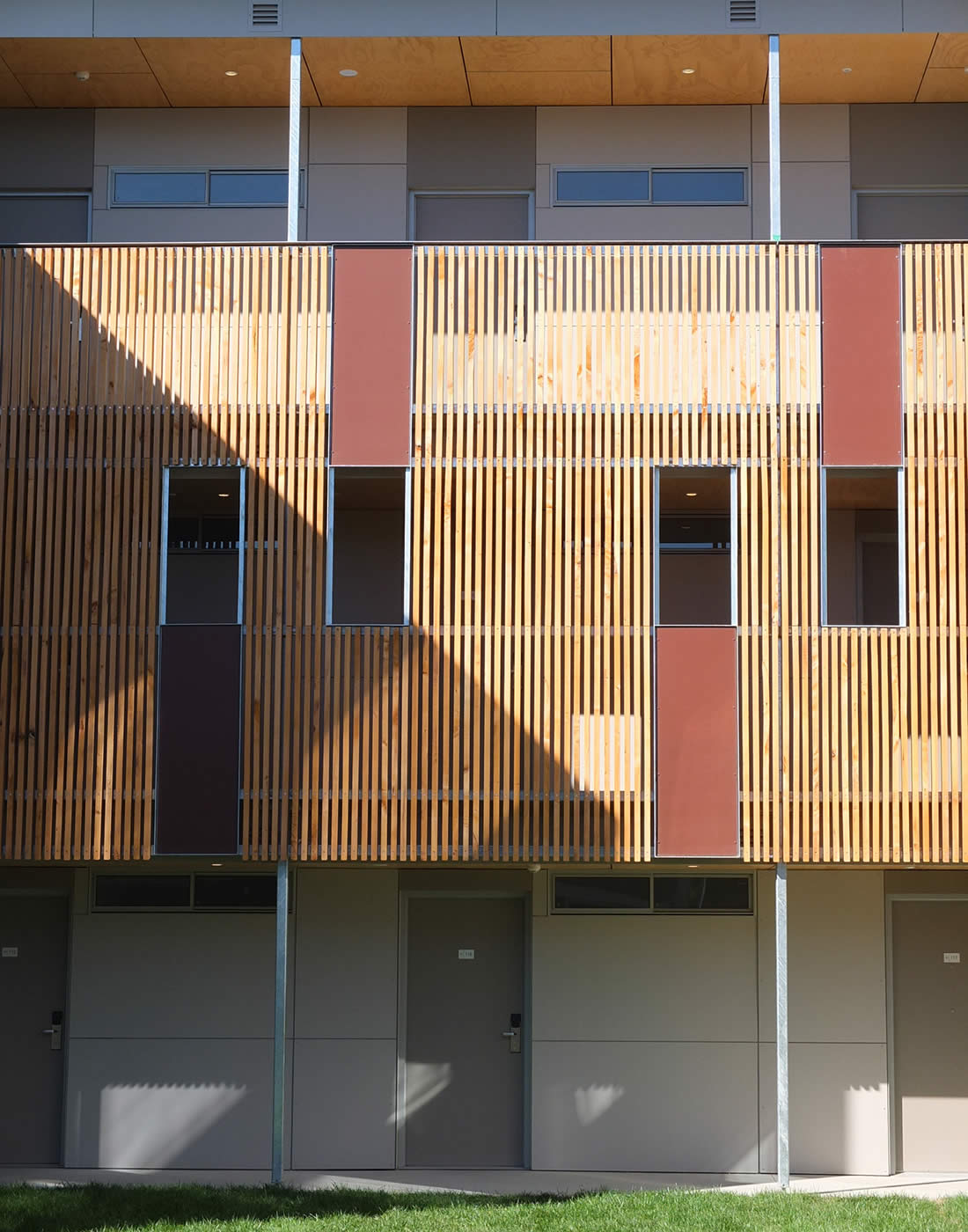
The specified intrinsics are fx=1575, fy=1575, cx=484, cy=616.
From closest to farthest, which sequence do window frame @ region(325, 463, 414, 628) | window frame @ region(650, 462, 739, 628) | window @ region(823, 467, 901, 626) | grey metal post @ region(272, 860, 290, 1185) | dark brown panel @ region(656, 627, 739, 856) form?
grey metal post @ region(272, 860, 290, 1185)
dark brown panel @ region(656, 627, 739, 856)
window frame @ region(650, 462, 739, 628)
window frame @ region(325, 463, 414, 628)
window @ region(823, 467, 901, 626)

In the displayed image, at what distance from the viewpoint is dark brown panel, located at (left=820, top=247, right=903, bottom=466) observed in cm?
1305

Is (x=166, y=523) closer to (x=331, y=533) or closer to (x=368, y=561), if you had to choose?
(x=331, y=533)

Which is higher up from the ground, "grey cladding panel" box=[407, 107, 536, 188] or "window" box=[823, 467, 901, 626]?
"grey cladding panel" box=[407, 107, 536, 188]

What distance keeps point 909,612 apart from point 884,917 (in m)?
3.04

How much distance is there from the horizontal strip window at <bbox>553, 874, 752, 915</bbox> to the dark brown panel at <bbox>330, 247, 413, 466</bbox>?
428cm

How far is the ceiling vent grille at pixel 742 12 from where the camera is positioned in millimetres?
14266

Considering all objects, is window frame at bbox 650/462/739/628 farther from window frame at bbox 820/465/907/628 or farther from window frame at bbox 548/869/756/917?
window frame at bbox 548/869/756/917

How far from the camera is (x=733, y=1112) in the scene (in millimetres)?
13914

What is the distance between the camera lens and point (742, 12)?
14.3 metres

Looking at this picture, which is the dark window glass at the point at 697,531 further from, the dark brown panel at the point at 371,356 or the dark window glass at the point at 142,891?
the dark window glass at the point at 142,891

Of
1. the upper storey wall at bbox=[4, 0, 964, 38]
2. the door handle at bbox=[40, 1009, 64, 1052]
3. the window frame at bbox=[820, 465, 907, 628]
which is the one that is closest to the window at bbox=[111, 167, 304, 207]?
the upper storey wall at bbox=[4, 0, 964, 38]

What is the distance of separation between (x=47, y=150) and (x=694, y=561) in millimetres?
7695

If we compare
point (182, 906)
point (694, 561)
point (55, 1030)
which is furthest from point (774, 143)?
point (55, 1030)

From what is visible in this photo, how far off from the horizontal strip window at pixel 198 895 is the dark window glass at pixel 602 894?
265 cm
